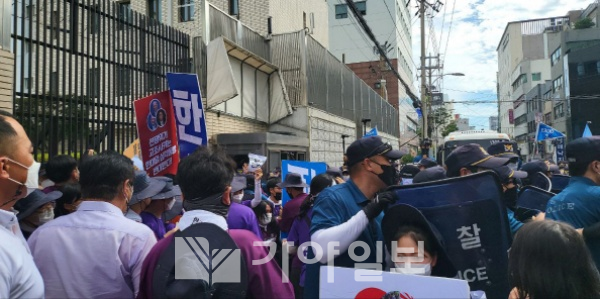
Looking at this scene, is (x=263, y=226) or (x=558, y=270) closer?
(x=558, y=270)

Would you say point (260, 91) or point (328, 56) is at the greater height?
point (328, 56)

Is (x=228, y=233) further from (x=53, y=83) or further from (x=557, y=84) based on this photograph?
(x=557, y=84)

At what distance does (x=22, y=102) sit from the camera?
7168mm

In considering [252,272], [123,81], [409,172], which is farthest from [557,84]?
[252,272]

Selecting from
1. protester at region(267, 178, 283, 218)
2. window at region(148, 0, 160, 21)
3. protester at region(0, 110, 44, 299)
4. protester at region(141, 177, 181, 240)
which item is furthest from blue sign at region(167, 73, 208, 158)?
window at region(148, 0, 160, 21)

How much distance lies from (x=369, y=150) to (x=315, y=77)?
16539 millimetres

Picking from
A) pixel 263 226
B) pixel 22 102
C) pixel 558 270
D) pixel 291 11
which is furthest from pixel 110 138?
pixel 291 11

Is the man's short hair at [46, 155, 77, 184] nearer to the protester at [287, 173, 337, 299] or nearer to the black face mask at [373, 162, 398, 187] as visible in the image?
the protester at [287, 173, 337, 299]

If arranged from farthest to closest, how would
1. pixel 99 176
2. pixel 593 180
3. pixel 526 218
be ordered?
pixel 526 218
pixel 593 180
pixel 99 176

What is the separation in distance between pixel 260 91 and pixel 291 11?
515 centimetres

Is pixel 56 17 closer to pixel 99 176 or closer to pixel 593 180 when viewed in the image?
pixel 99 176

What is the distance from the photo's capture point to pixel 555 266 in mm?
1731

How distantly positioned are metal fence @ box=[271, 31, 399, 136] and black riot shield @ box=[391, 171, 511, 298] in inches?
612

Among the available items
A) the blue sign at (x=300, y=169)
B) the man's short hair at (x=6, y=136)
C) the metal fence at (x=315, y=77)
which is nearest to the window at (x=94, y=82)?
the blue sign at (x=300, y=169)
